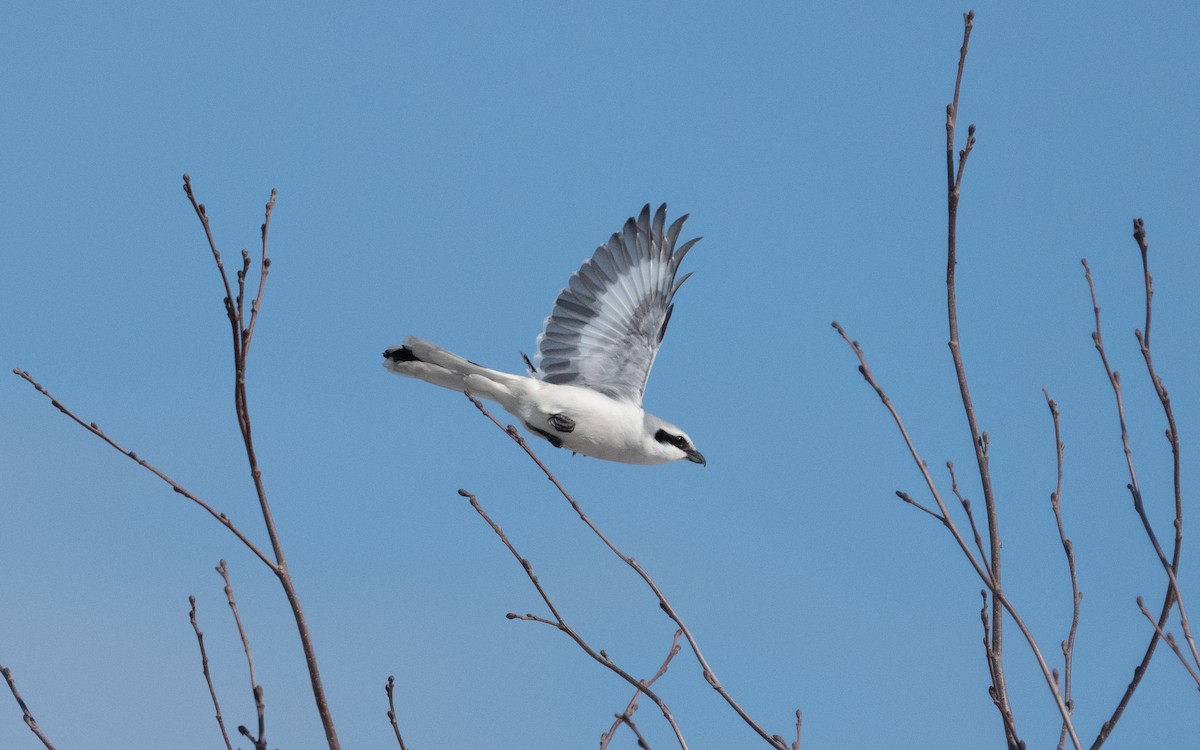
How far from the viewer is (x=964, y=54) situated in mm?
3025

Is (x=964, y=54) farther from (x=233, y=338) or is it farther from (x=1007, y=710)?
(x=233, y=338)

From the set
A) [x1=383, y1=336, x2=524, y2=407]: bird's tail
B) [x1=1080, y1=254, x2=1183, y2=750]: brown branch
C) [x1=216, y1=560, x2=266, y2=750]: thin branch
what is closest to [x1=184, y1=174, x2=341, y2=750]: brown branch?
[x1=216, y1=560, x2=266, y2=750]: thin branch

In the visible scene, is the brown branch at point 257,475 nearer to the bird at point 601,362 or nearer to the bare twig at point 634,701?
the bare twig at point 634,701

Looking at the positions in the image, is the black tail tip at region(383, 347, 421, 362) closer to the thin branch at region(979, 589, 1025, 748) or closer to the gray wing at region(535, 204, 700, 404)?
the gray wing at region(535, 204, 700, 404)

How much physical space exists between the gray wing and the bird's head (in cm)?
35

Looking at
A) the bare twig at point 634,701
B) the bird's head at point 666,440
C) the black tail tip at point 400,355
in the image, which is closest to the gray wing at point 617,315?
the bird's head at point 666,440

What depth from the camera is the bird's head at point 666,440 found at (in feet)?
26.8

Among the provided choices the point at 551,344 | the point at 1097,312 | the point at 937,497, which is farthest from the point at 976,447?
the point at 551,344

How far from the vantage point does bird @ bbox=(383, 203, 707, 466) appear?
7914 mm

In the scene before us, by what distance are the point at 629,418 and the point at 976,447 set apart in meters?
5.14

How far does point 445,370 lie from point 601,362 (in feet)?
3.69

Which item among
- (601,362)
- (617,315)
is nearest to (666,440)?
(601,362)

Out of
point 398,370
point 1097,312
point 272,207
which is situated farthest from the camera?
point 398,370

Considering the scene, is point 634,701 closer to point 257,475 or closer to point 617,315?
point 257,475
